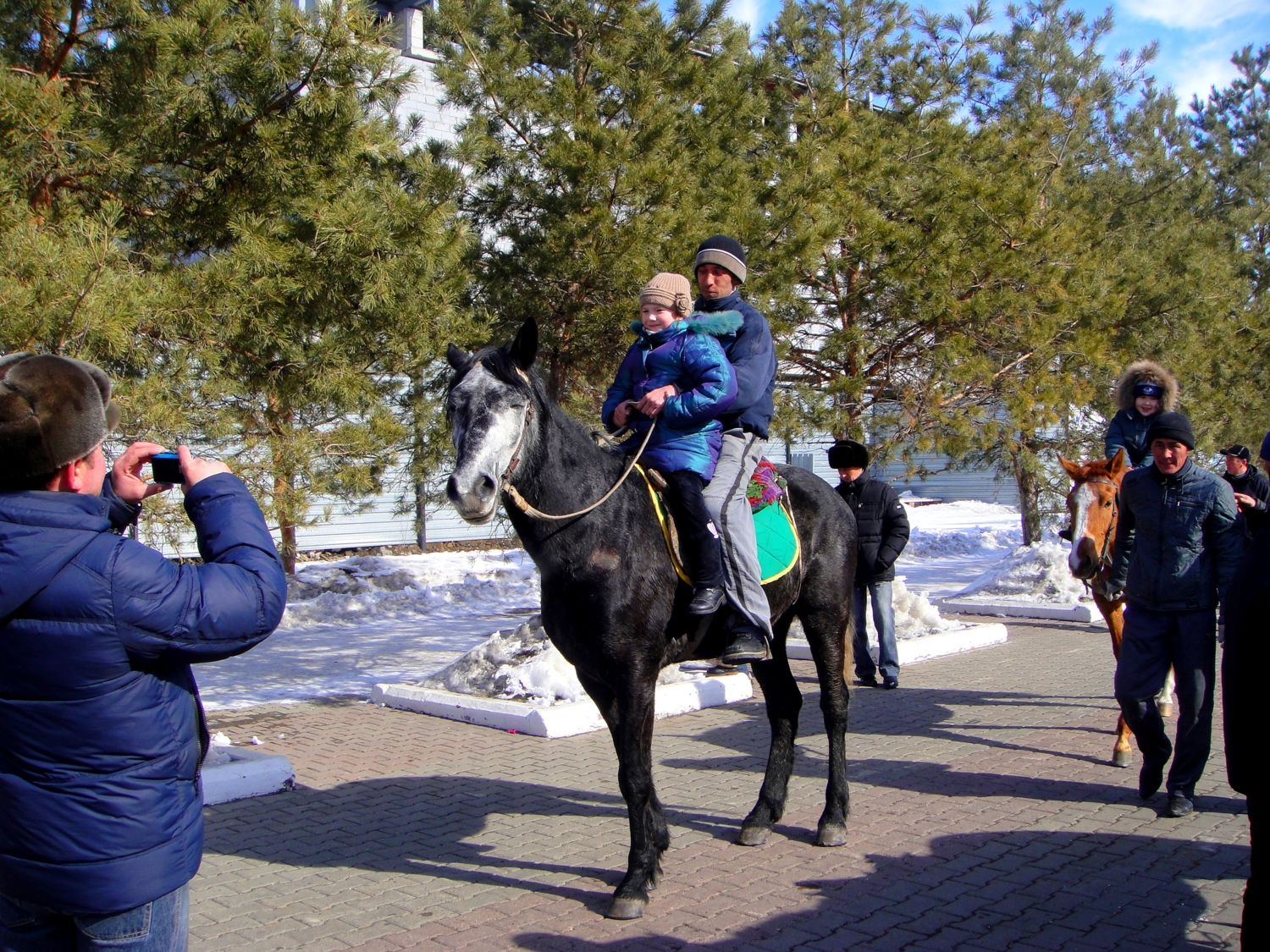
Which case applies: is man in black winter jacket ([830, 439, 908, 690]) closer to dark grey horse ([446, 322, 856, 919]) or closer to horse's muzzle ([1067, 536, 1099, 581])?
horse's muzzle ([1067, 536, 1099, 581])

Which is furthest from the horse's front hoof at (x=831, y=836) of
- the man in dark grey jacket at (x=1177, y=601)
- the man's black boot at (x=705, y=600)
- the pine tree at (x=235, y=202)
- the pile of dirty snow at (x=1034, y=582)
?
the pile of dirty snow at (x=1034, y=582)

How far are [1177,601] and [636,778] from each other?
139 inches

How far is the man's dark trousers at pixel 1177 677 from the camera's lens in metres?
5.88

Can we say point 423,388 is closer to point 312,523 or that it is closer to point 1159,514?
point 312,523

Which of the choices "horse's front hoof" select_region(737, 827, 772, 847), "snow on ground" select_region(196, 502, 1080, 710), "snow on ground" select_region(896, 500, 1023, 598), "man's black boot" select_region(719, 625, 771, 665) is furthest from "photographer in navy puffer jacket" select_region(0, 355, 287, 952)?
"snow on ground" select_region(896, 500, 1023, 598)

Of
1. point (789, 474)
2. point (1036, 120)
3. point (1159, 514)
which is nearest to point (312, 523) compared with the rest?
point (789, 474)

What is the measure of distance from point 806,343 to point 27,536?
11020 millimetres

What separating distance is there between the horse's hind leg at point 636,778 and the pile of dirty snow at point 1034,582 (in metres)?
11.1

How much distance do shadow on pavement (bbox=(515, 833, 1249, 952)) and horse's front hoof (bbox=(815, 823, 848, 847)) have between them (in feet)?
0.81

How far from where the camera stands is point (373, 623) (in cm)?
1316

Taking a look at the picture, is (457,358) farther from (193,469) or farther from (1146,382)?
(1146,382)

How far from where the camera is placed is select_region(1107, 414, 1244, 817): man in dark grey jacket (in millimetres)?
5922

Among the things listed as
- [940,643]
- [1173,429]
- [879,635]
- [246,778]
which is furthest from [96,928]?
[940,643]

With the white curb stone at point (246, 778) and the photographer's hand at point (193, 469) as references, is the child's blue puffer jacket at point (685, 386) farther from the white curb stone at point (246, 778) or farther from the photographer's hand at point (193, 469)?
the white curb stone at point (246, 778)
